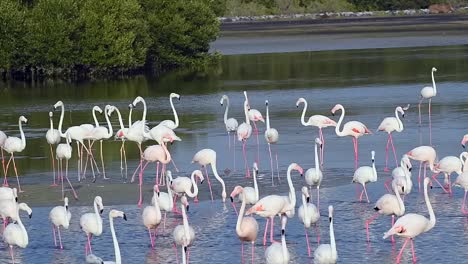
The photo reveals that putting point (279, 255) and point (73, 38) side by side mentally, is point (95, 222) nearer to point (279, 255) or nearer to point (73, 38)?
point (279, 255)

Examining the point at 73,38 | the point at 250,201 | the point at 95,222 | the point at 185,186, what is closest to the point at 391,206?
the point at 250,201

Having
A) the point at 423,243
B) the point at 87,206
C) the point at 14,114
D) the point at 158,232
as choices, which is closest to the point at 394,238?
the point at 423,243

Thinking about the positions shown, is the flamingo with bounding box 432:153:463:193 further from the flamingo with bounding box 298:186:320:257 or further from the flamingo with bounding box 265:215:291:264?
the flamingo with bounding box 265:215:291:264

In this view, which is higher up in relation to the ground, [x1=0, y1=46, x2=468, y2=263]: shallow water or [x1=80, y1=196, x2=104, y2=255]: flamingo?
[x1=80, y1=196, x2=104, y2=255]: flamingo

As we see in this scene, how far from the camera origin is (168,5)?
46.8 metres

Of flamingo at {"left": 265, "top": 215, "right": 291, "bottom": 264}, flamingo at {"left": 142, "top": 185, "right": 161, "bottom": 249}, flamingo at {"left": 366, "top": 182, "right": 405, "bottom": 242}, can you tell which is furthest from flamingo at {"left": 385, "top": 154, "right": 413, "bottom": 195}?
flamingo at {"left": 265, "top": 215, "right": 291, "bottom": 264}

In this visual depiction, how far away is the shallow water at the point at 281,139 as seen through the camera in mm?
12875

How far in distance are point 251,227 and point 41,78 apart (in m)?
32.8

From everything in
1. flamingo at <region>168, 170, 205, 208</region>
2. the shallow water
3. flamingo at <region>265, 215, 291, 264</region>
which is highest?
flamingo at <region>265, 215, 291, 264</region>

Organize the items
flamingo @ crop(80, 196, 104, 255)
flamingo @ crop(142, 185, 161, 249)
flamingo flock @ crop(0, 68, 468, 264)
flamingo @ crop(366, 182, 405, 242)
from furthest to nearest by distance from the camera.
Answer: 1. flamingo @ crop(142, 185, 161, 249)
2. flamingo @ crop(366, 182, 405, 242)
3. flamingo @ crop(80, 196, 104, 255)
4. flamingo flock @ crop(0, 68, 468, 264)

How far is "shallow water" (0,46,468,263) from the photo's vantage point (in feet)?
42.2

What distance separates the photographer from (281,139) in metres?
20.9

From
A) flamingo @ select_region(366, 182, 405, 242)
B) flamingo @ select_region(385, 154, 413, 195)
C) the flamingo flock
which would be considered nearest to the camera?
Answer: the flamingo flock

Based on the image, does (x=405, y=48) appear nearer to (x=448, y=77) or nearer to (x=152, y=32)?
(x=152, y=32)
